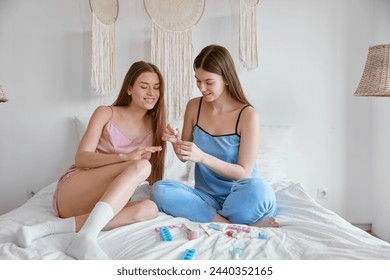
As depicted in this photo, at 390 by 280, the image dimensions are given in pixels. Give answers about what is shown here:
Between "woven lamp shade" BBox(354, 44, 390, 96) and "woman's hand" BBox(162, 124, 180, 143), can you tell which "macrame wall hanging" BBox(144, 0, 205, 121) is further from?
"woven lamp shade" BBox(354, 44, 390, 96)

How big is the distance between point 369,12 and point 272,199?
57.0 inches

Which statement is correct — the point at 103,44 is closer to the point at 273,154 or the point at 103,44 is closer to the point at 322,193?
the point at 273,154

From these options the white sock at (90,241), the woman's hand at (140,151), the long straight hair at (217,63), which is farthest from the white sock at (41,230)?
the long straight hair at (217,63)

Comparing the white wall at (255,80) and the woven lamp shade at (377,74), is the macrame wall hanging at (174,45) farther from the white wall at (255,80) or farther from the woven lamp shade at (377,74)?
the woven lamp shade at (377,74)

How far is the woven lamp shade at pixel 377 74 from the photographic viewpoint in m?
1.79

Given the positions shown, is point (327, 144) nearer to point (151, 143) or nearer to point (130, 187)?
point (151, 143)

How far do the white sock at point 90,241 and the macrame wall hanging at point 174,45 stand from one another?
115 centimetres

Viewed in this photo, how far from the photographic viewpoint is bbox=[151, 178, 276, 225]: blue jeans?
4.62 feet

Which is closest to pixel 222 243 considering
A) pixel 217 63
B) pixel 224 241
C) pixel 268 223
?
pixel 224 241

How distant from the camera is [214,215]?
1.49 meters

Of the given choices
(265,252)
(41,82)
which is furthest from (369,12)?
(41,82)

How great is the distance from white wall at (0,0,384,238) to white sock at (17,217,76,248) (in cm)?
116

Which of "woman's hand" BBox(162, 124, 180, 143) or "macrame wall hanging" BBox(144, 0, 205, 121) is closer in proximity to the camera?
"woman's hand" BBox(162, 124, 180, 143)

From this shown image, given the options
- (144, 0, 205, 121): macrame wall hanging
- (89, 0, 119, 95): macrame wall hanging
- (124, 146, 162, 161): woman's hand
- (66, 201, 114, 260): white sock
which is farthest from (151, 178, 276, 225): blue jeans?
(89, 0, 119, 95): macrame wall hanging
